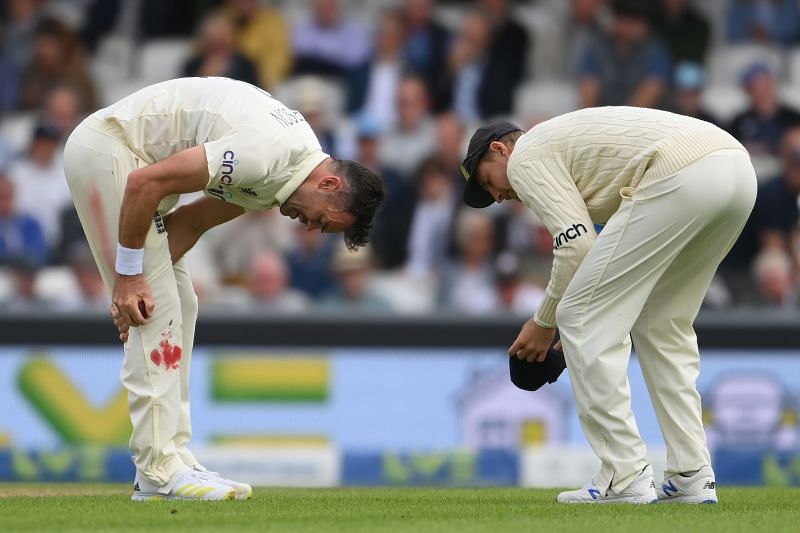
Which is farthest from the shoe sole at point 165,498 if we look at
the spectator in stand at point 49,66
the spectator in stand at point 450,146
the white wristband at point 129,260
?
the spectator in stand at point 49,66

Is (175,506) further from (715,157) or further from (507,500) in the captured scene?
(715,157)

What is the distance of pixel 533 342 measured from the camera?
6.06 metres

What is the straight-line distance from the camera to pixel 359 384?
10.0 m

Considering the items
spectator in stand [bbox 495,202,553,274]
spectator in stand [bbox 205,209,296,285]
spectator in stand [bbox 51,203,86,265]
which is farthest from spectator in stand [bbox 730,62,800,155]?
spectator in stand [bbox 51,203,86,265]

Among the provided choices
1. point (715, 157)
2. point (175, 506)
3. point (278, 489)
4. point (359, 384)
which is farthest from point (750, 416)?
point (175, 506)

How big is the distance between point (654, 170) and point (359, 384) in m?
4.60

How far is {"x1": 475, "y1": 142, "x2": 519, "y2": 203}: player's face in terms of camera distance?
19.6 ft

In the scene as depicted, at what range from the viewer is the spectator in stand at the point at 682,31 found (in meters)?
13.0

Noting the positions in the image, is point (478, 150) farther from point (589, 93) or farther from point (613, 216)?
point (589, 93)

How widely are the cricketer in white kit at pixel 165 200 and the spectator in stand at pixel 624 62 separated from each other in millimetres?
6606

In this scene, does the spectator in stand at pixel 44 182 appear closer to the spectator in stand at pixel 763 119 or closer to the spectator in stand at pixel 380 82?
the spectator in stand at pixel 380 82

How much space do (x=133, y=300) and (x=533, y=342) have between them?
1633 millimetres

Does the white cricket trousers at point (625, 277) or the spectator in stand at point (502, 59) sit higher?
the spectator in stand at point (502, 59)

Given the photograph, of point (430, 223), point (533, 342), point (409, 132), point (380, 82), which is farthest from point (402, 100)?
point (533, 342)
